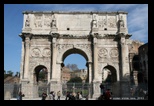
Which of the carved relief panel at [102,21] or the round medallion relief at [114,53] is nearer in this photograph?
the round medallion relief at [114,53]

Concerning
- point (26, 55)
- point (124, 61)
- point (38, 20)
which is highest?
point (38, 20)

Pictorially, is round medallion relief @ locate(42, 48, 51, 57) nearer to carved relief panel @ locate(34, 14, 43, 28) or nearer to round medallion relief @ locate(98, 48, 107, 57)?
carved relief panel @ locate(34, 14, 43, 28)

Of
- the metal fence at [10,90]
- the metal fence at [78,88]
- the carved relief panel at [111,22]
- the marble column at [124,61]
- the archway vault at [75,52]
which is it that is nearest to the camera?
the metal fence at [10,90]

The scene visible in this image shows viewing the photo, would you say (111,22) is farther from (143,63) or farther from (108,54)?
(143,63)

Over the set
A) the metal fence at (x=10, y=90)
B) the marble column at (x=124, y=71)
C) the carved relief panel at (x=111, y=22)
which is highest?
the carved relief panel at (x=111, y=22)

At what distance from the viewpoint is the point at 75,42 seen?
77.2ft

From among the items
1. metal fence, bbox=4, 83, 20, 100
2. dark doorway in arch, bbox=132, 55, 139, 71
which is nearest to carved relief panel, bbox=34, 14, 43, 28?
metal fence, bbox=4, 83, 20, 100

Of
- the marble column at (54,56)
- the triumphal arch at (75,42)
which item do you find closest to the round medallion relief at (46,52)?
the triumphal arch at (75,42)

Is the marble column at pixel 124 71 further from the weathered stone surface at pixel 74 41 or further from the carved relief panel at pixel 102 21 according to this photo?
the carved relief panel at pixel 102 21

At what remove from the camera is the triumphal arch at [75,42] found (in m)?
22.7

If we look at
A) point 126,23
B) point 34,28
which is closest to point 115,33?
point 126,23

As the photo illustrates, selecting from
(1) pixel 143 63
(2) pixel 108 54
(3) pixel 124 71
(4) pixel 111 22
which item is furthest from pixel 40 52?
(1) pixel 143 63

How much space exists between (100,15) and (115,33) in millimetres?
2444
